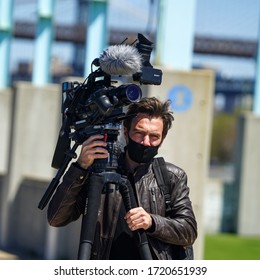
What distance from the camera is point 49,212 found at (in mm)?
3922

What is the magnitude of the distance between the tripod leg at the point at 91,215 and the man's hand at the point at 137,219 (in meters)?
0.13

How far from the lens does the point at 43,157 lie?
549 inches

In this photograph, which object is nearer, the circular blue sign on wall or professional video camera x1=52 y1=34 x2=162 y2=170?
professional video camera x1=52 y1=34 x2=162 y2=170

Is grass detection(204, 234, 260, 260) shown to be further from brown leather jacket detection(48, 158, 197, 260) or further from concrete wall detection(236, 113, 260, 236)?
brown leather jacket detection(48, 158, 197, 260)

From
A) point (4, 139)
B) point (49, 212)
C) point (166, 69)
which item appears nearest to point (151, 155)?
point (49, 212)

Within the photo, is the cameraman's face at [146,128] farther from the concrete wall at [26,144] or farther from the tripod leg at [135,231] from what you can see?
the concrete wall at [26,144]

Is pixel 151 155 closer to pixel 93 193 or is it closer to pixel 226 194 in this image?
pixel 93 193

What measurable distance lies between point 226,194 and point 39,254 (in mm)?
3982

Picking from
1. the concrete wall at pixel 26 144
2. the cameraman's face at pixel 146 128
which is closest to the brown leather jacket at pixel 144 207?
the cameraman's face at pixel 146 128

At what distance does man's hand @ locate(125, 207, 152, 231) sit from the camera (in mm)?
3676

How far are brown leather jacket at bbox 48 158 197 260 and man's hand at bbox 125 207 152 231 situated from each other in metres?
0.07

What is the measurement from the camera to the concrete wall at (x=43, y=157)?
9.38m

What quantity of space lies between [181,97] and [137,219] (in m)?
5.76

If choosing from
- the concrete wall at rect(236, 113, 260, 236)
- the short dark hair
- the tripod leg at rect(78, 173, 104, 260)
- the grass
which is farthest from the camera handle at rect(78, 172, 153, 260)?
the concrete wall at rect(236, 113, 260, 236)
